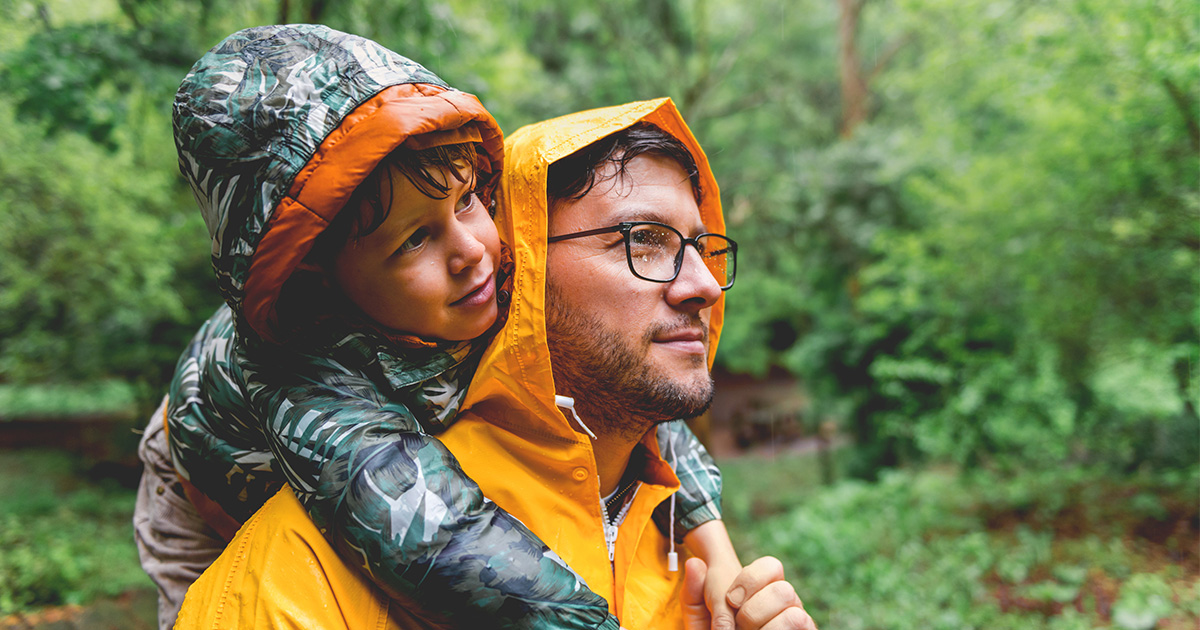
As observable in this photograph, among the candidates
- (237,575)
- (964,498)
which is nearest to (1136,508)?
(964,498)

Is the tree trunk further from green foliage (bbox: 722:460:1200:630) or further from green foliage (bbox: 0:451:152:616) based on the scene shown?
green foliage (bbox: 0:451:152:616)

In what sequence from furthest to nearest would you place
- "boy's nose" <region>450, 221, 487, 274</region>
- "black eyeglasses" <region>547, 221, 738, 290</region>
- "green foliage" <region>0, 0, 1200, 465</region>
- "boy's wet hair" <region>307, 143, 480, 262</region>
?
"green foliage" <region>0, 0, 1200, 465</region> → "black eyeglasses" <region>547, 221, 738, 290</region> → "boy's nose" <region>450, 221, 487, 274</region> → "boy's wet hair" <region>307, 143, 480, 262</region>

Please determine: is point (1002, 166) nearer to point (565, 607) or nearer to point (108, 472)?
point (565, 607)

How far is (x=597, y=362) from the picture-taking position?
5.14 feet

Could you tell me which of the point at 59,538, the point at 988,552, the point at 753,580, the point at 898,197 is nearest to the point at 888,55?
the point at 898,197

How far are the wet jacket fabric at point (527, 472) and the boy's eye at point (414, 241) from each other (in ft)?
0.79

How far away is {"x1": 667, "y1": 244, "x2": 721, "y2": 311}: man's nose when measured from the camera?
160cm

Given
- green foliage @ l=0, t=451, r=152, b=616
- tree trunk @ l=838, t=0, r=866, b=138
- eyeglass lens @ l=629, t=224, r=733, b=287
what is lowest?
green foliage @ l=0, t=451, r=152, b=616

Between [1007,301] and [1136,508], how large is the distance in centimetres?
257

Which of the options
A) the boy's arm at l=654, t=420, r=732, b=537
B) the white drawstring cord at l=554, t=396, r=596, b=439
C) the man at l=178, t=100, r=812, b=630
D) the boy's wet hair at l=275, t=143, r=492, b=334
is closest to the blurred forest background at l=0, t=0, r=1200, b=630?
the boy's arm at l=654, t=420, r=732, b=537

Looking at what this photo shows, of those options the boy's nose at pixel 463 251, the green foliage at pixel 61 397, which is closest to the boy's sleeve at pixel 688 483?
the boy's nose at pixel 463 251

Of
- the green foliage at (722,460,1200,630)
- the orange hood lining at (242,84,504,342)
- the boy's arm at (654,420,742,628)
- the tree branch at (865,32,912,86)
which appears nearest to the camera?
the orange hood lining at (242,84,504,342)

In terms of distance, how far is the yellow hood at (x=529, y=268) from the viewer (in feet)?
4.89

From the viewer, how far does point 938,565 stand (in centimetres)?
684
